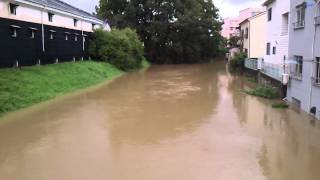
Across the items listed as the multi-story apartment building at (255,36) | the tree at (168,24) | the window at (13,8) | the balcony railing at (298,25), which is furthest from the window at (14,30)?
the tree at (168,24)

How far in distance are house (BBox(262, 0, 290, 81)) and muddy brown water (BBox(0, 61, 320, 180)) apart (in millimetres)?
3300

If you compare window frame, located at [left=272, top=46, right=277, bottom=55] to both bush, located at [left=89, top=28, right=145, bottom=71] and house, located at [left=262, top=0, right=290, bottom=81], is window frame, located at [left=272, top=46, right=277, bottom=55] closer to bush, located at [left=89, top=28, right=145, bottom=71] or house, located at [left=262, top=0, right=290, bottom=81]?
house, located at [left=262, top=0, right=290, bottom=81]

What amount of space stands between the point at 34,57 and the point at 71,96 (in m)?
4.81

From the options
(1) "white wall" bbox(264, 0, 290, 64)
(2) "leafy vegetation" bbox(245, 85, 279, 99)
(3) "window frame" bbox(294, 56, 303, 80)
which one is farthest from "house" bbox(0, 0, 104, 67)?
(3) "window frame" bbox(294, 56, 303, 80)

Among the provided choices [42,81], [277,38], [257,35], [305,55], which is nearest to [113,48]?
[257,35]

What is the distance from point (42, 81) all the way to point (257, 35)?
19784 millimetres

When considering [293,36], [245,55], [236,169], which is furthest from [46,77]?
[245,55]

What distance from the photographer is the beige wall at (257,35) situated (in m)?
33.0

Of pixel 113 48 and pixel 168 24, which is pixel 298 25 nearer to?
pixel 113 48

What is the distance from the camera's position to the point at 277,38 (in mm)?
23766

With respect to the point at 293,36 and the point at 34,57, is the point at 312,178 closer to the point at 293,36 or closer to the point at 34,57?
the point at 293,36

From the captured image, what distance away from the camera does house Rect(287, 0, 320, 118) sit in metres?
15.6

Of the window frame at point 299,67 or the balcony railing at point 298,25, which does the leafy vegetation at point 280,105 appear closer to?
the window frame at point 299,67

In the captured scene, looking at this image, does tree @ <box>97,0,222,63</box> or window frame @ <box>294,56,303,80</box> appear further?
tree @ <box>97,0,222,63</box>
